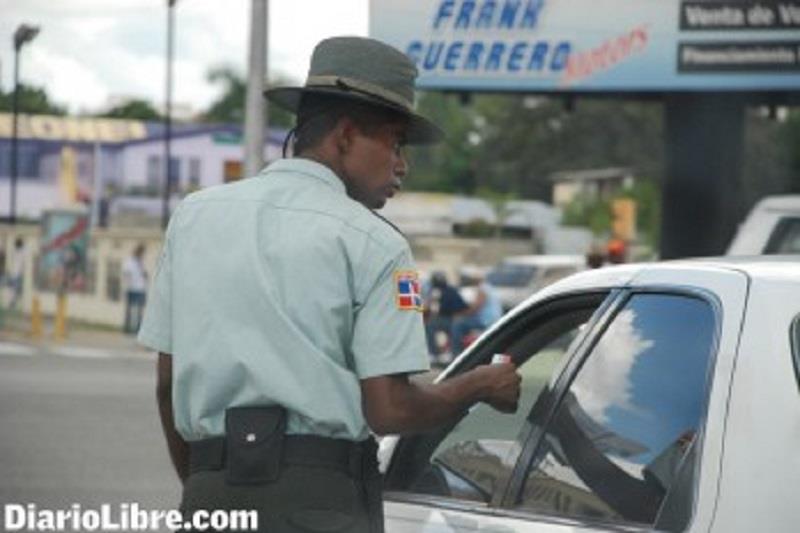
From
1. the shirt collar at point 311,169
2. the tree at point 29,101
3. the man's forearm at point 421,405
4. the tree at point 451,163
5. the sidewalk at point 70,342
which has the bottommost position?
the tree at point 451,163

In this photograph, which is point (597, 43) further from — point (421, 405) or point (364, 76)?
point (421, 405)

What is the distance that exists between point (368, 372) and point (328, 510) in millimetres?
252

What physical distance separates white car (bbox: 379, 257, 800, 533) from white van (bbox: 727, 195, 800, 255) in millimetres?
5289

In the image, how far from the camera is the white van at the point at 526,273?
4069cm

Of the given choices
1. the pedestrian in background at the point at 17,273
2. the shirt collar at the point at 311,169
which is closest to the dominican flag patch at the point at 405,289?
the shirt collar at the point at 311,169

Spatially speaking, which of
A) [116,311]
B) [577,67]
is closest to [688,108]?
[577,67]

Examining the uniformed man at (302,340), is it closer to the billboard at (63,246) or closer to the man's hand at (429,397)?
the man's hand at (429,397)

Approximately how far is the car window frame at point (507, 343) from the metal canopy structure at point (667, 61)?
14.5 metres

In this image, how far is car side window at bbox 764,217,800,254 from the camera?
10773mm

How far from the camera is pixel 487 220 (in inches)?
3159

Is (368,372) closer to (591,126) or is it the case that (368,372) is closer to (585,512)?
(585,512)

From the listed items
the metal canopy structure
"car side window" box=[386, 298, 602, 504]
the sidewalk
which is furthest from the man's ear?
the sidewalk

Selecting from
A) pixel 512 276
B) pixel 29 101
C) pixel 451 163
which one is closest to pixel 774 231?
pixel 29 101

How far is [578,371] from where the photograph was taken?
4852mm
